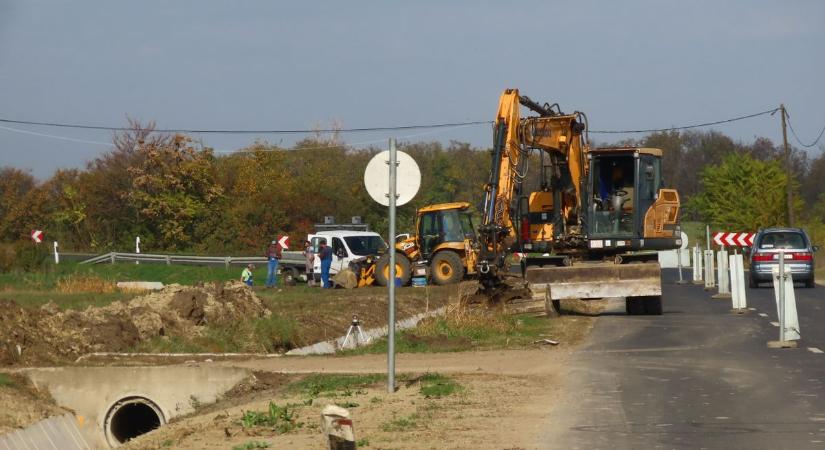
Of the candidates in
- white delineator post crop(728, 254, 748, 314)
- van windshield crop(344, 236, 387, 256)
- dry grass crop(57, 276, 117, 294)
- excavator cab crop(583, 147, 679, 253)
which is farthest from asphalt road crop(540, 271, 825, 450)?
van windshield crop(344, 236, 387, 256)

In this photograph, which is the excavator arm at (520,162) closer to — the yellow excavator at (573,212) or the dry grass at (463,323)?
the yellow excavator at (573,212)

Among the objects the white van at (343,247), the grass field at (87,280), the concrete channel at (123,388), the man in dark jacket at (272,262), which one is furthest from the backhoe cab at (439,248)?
the concrete channel at (123,388)

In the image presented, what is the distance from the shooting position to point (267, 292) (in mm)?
36625

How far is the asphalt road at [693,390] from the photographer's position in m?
10.4

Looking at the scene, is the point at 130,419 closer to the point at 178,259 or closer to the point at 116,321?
the point at 116,321

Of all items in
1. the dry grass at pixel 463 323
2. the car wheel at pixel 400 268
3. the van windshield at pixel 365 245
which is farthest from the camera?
the van windshield at pixel 365 245

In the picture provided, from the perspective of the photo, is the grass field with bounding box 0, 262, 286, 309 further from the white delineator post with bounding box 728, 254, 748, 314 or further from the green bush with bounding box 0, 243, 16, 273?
the white delineator post with bounding box 728, 254, 748, 314

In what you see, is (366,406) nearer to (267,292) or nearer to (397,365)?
(397,365)

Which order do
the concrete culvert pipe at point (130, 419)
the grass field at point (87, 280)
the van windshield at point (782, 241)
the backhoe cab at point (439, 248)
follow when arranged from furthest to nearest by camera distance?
the backhoe cab at point (439, 248) < the van windshield at point (782, 241) < the grass field at point (87, 280) < the concrete culvert pipe at point (130, 419)

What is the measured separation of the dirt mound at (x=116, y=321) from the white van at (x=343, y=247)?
19.3 metres

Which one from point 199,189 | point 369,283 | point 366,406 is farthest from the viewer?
point 199,189

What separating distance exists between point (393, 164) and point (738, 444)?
5.20 meters

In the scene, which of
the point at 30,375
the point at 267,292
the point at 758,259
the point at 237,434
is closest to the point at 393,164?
the point at 237,434

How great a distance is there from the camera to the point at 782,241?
38094 mm
